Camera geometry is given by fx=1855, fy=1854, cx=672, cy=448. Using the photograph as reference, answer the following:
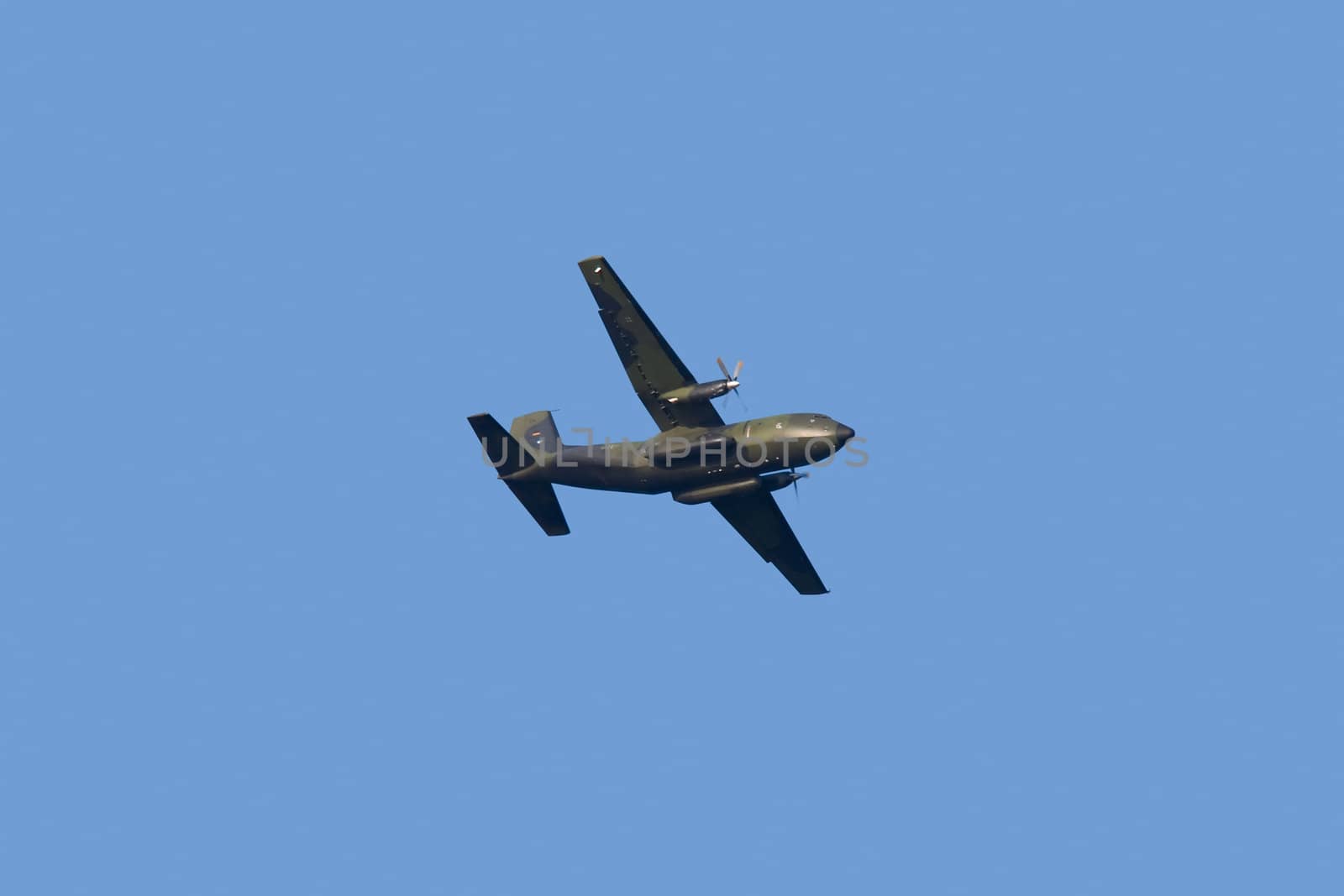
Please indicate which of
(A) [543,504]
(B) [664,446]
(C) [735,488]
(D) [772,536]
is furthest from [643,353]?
(D) [772,536]

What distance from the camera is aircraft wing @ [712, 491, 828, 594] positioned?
52469mm

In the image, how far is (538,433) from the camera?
172 ft

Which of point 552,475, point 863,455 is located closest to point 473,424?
point 552,475

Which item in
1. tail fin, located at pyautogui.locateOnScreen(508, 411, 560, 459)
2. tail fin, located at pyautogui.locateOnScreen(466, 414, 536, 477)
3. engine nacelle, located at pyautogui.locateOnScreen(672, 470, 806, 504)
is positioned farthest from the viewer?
tail fin, located at pyautogui.locateOnScreen(508, 411, 560, 459)

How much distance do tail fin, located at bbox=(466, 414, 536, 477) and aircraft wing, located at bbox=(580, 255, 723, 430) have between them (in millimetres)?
4315

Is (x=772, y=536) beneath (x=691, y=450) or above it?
beneath

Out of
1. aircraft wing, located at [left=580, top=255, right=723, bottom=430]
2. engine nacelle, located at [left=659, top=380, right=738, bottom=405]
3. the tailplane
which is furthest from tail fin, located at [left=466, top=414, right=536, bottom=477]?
engine nacelle, located at [left=659, top=380, right=738, bottom=405]

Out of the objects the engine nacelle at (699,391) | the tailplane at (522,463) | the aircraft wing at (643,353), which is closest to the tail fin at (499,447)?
the tailplane at (522,463)

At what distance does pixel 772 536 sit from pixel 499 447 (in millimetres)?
8298

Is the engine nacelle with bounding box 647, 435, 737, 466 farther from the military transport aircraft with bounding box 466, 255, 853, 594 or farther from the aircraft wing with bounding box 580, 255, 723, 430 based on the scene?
the aircraft wing with bounding box 580, 255, 723, 430

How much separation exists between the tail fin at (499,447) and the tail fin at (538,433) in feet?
0.89

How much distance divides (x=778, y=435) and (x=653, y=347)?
404cm

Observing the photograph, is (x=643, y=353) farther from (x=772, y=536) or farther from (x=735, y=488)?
(x=772, y=536)

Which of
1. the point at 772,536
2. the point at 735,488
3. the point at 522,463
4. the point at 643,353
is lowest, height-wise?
the point at 772,536
